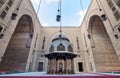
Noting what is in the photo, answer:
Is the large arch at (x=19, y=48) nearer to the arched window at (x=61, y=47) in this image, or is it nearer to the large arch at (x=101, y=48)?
the arched window at (x=61, y=47)

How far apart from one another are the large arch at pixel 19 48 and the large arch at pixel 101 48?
7.48 meters

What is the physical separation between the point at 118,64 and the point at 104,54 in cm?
176

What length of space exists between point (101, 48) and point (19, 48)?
9765 millimetres

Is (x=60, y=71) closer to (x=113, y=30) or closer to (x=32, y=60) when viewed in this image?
(x=113, y=30)

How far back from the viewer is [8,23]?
927 cm

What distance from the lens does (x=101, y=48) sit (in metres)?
14.2

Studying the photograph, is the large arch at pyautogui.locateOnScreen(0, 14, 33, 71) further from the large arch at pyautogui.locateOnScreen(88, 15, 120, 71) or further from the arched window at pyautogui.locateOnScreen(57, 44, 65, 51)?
the large arch at pyautogui.locateOnScreen(88, 15, 120, 71)

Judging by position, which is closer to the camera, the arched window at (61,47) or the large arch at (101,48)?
the arched window at (61,47)

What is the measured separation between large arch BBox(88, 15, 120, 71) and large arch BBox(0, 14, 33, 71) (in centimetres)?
748

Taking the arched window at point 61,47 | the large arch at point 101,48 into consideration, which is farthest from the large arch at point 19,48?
the large arch at point 101,48

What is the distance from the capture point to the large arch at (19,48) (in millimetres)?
12859

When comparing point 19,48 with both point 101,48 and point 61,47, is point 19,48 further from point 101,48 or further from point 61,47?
point 101,48

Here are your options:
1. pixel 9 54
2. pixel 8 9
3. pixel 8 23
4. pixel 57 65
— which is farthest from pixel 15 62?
pixel 57 65

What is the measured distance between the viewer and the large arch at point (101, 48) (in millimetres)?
12844
